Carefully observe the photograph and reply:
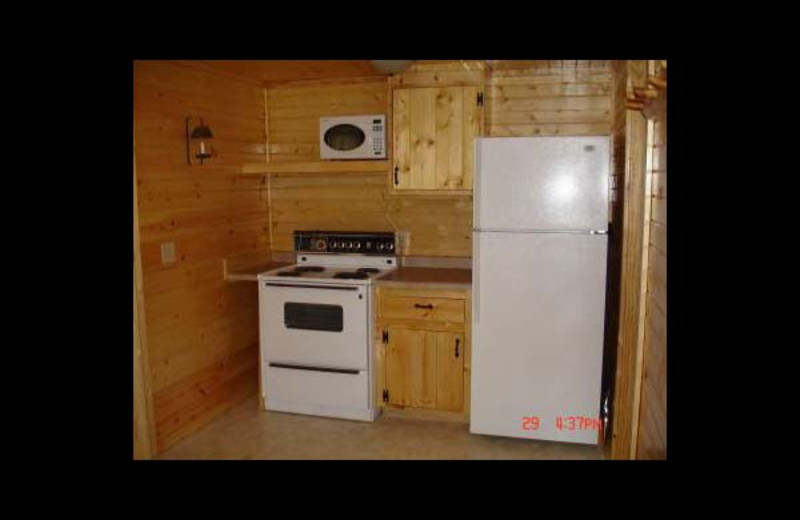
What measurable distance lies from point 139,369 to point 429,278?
1.59 metres

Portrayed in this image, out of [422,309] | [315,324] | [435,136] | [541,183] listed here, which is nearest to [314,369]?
[315,324]

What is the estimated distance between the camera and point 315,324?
340cm

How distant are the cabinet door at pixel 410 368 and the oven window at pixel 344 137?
117 cm

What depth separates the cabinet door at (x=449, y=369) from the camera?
3.27 metres

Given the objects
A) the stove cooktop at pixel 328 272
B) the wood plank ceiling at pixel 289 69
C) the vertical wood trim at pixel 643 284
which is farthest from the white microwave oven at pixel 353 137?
the vertical wood trim at pixel 643 284

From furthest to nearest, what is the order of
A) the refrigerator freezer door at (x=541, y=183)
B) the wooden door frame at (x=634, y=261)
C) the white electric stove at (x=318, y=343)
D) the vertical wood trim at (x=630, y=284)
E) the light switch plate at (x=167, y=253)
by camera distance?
the white electric stove at (x=318, y=343) < the light switch plate at (x=167, y=253) < the refrigerator freezer door at (x=541, y=183) < the vertical wood trim at (x=630, y=284) < the wooden door frame at (x=634, y=261)

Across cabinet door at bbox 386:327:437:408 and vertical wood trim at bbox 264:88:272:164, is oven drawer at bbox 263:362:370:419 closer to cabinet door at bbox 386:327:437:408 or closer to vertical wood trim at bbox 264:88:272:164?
cabinet door at bbox 386:327:437:408

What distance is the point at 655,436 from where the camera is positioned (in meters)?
1.86

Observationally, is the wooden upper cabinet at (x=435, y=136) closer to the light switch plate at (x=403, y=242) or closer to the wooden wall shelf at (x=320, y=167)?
the wooden wall shelf at (x=320, y=167)

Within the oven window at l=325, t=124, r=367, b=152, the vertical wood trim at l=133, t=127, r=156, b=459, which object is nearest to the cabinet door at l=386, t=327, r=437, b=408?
the oven window at l=325, t=124, r=367, b=152

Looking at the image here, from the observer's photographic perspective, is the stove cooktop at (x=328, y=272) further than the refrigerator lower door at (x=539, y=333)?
Yes

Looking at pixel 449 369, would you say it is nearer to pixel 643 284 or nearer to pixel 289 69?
pixel 643 284
